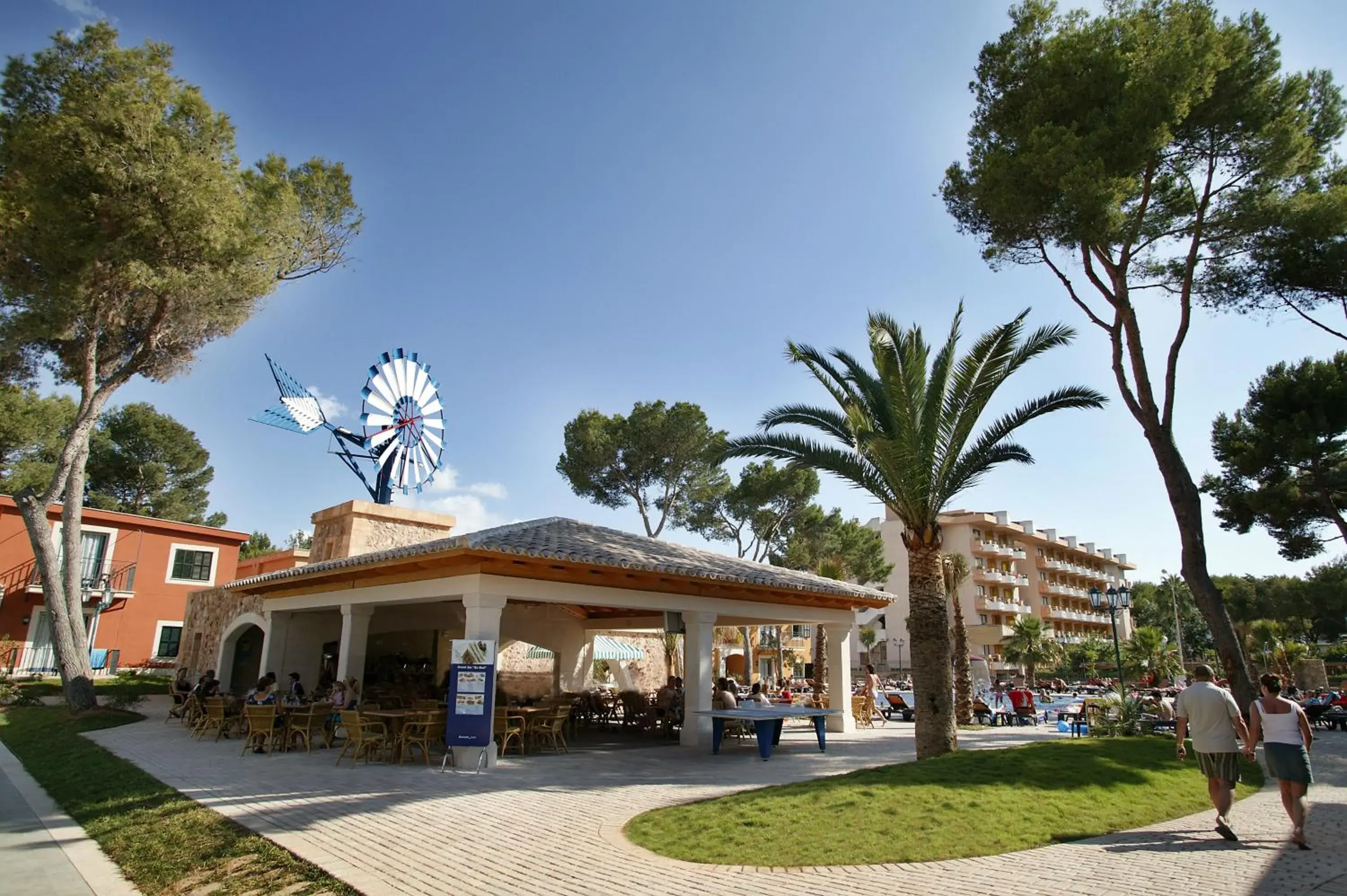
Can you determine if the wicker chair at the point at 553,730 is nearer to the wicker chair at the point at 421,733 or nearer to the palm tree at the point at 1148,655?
the wicker chair at the point at 421,733

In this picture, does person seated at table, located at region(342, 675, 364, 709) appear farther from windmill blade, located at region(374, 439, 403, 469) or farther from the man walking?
windmill blade, located at region(374, 439, 403, 469)

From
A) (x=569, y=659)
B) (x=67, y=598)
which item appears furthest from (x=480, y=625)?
(x=67, y=598)

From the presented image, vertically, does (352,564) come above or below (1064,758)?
above

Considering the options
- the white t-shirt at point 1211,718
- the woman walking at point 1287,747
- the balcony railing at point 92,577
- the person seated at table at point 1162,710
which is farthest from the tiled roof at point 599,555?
the balcony railing at point 92,577

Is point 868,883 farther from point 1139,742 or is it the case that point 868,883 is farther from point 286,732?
point 286,732

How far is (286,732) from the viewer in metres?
12.2

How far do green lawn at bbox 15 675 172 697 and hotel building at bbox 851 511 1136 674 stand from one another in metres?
41.8

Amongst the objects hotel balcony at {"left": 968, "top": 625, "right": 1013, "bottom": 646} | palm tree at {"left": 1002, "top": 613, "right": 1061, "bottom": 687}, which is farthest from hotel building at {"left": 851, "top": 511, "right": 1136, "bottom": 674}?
palm tree at {"left": 1002, "top": 613, "right": 1061, "bottom": 687}

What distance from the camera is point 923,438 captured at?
1146 centimetres

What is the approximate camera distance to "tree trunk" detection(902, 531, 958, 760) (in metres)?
10.6

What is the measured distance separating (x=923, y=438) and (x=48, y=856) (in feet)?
36.4

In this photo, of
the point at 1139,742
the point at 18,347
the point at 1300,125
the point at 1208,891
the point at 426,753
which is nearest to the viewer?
the point at 1208,891

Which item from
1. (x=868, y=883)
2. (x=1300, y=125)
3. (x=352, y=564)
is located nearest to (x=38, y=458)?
(x=352, y=564)

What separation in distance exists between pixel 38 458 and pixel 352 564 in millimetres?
26399
